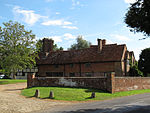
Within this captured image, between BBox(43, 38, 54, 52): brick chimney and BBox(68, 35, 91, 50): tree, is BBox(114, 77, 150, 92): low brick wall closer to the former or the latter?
BBox(43, 38, 54, 52): brick chimney

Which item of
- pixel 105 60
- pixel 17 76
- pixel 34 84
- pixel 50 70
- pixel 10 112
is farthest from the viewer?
pixel 17 76

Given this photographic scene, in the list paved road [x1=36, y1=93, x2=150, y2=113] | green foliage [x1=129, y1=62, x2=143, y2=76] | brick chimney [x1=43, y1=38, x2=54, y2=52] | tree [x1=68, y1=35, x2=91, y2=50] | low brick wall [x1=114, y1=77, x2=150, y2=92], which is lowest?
paved road [x1=36, y1=93, x2=150, y2=113]

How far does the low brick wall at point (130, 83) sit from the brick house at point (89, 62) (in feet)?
20.5

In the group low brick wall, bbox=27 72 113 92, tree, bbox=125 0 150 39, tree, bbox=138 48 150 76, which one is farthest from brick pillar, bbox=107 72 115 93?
tree, bbox=138 48 150 76

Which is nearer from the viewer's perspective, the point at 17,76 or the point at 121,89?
the point at 121,89

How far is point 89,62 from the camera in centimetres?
3878

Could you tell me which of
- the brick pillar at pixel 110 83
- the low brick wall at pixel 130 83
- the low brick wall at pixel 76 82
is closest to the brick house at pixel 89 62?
the low brick wall at pixel 130 83

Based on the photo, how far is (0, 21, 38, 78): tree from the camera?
38.6 meters

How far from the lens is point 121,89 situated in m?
23.5

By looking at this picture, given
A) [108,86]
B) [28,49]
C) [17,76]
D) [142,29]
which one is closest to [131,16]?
[142,29]

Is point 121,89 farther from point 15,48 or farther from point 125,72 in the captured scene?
point 15,48

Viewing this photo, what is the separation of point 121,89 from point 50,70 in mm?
24075

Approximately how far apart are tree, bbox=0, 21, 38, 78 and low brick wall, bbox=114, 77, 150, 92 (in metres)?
24.2

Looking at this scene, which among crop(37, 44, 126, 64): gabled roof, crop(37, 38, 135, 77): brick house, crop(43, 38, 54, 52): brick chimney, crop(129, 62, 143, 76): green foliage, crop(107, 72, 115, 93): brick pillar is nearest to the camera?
crop(107, 72, 115, 93): brick pillar
